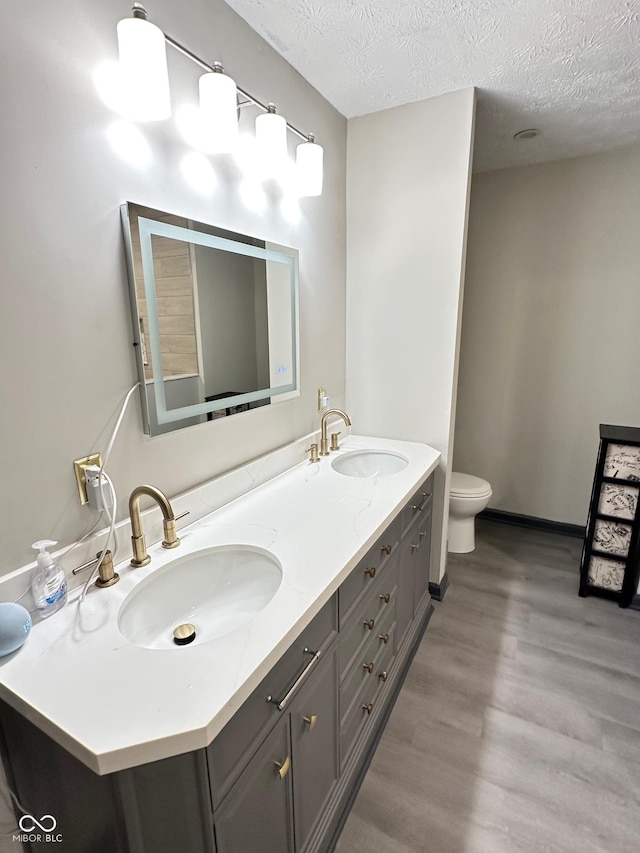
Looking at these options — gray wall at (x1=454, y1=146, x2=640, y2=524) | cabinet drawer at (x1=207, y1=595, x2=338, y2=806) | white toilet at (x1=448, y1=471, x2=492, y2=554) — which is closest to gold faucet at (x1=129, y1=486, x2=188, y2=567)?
cabinet drawer at (x1=207, y1=595, x2=338, y2=806)

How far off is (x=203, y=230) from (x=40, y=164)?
1.55ft

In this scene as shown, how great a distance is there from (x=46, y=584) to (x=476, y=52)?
2.19m

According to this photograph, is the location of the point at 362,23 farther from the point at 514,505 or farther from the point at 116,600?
the point at 514,505

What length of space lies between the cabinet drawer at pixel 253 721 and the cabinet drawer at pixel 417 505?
0.70 metres

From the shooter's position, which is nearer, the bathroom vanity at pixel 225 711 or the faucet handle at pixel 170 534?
the bathroom vanity at pixel 225 711

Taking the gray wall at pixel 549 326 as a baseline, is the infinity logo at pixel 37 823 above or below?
below

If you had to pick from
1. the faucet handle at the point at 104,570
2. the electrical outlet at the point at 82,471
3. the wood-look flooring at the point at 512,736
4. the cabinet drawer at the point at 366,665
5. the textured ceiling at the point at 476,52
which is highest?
the textured ceiling at the point at 476,52

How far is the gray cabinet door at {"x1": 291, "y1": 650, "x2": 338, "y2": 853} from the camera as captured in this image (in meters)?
1.01

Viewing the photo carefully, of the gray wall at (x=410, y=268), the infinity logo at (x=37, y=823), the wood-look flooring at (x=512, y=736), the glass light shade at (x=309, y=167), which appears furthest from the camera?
the gray wall at (x=410, y=268)

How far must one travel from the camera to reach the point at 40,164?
35.6 inches

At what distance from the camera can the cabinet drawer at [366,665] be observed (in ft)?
4.23

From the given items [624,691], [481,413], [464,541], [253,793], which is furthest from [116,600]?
[481,413]

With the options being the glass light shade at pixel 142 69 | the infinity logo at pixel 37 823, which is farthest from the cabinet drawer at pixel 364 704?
the glass light shade at pixel 142 69

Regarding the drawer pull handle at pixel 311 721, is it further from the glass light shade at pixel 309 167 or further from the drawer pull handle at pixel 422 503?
the glass light shade at pixel 309 167
